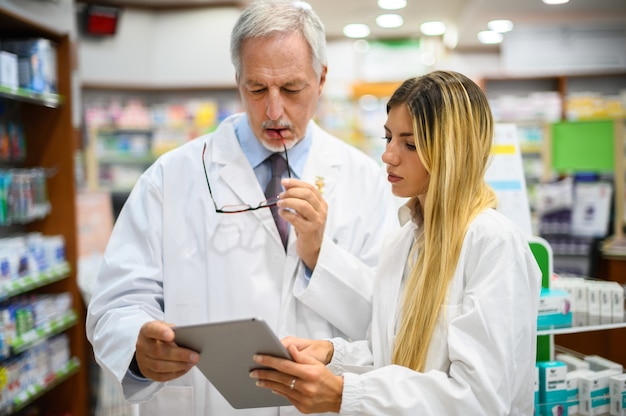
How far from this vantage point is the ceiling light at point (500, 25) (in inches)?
A: 332

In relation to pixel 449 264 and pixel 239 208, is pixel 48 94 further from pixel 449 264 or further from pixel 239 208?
pixel 449 264

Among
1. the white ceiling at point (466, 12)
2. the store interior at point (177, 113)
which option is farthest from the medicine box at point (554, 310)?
the white ceiling at point (466, 12)

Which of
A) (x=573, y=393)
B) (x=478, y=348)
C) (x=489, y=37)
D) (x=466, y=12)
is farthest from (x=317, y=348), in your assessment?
(x=489, y=37)

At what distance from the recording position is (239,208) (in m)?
1.92

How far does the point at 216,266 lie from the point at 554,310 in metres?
1.11

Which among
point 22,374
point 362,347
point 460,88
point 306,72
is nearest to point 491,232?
point 460,88

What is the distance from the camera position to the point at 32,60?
3.53 meters

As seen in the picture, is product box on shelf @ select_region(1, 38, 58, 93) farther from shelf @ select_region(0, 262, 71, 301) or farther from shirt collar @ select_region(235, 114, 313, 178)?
shirt collar @ select_region(235, 114, 313, 178)

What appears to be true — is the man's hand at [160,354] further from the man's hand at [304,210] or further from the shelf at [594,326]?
the shelf at [594,326]

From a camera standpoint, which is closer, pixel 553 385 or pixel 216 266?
pixel 216 266

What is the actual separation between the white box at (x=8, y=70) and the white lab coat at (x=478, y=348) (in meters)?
2.79

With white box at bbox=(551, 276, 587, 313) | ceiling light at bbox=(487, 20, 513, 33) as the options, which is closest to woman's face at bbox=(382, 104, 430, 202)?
white box at bbox=(551, 276, 587, 313)

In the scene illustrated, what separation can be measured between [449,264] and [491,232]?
0.40ft

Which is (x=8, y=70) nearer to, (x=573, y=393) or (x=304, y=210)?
(x=304, y=210)
